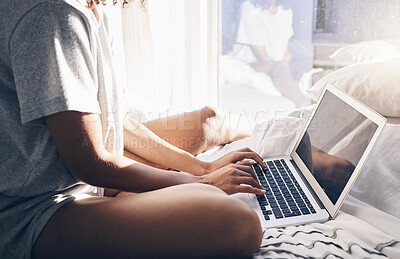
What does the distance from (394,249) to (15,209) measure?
0.76 m

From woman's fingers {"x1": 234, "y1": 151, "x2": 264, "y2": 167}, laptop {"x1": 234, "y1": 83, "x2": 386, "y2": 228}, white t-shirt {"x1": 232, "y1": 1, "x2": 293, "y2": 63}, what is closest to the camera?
laptop {"x1": 234, "y1": 83, "x2": 386, "y2": 228}

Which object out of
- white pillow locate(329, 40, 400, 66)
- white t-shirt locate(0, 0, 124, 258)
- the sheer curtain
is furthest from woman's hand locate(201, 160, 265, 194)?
the sheer curtain

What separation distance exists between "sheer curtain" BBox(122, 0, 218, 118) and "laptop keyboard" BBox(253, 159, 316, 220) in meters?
1.40

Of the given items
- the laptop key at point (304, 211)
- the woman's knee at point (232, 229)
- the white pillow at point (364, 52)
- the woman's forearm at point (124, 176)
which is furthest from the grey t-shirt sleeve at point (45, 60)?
the white pillow at point (364, 52)

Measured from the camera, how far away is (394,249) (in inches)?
29.8

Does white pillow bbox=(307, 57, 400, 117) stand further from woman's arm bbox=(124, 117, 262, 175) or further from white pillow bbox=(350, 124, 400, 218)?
woman's arm bbox=(124, 117, 262, 175)

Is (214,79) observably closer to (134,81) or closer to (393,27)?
(134,81)

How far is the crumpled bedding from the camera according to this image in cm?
75

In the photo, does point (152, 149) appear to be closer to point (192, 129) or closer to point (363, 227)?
→ point (192, 129)

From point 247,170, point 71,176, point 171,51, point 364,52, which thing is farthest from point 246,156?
point 171,51

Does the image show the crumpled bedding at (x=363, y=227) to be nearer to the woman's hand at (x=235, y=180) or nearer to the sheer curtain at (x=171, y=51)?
the woman's hand at (x=235, y=180)

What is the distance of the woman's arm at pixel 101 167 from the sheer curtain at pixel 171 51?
1520mm

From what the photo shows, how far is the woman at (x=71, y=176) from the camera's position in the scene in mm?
747

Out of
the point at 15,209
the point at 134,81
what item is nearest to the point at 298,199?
the point at 15,209
